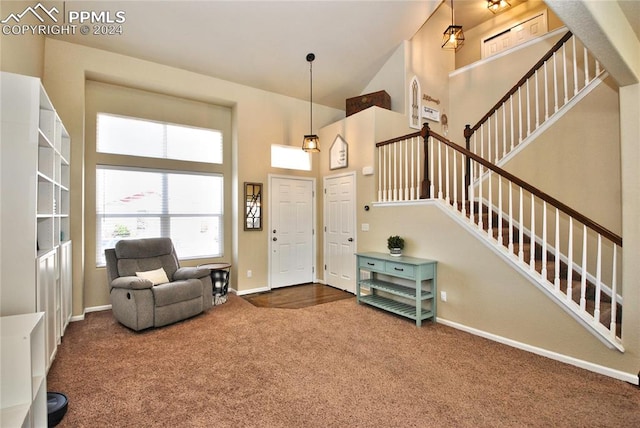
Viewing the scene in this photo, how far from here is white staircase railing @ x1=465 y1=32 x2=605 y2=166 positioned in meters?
3.66

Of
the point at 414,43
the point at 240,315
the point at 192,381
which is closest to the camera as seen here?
the point at 192,381

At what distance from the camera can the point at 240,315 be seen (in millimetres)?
4062

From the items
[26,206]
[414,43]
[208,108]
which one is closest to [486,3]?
[414,43]

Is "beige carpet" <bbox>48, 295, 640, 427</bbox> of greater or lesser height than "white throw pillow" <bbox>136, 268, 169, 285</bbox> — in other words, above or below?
below

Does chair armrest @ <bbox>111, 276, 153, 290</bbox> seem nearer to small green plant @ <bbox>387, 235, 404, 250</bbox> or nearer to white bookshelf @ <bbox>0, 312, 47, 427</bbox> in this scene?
white bookshelf @ <bbox>0, 312, 47, 427</bbox>

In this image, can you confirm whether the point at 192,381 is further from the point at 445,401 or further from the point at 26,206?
the point at 445,401

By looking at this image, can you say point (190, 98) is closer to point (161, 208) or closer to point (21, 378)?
point (161, 208)

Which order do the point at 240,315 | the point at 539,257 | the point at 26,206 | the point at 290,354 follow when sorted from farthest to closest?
the point at 240,315 < the point at 539,257 < the point at 290,354 < the point at 26,206

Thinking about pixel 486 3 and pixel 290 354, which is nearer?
pixel 290 354

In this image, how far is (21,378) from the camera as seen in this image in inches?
61.4

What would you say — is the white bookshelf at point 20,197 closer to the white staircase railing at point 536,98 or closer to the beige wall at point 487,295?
the beige wall at point 487,295

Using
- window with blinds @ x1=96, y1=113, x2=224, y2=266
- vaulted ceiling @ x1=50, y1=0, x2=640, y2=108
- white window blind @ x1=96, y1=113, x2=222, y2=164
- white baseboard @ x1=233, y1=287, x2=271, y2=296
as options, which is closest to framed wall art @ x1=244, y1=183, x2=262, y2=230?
window with blinds @ x1=96, y1=113, x2=224, y2=266

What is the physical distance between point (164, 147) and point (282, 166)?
1971 mm

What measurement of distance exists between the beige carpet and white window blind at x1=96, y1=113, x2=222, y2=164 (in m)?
2.52
